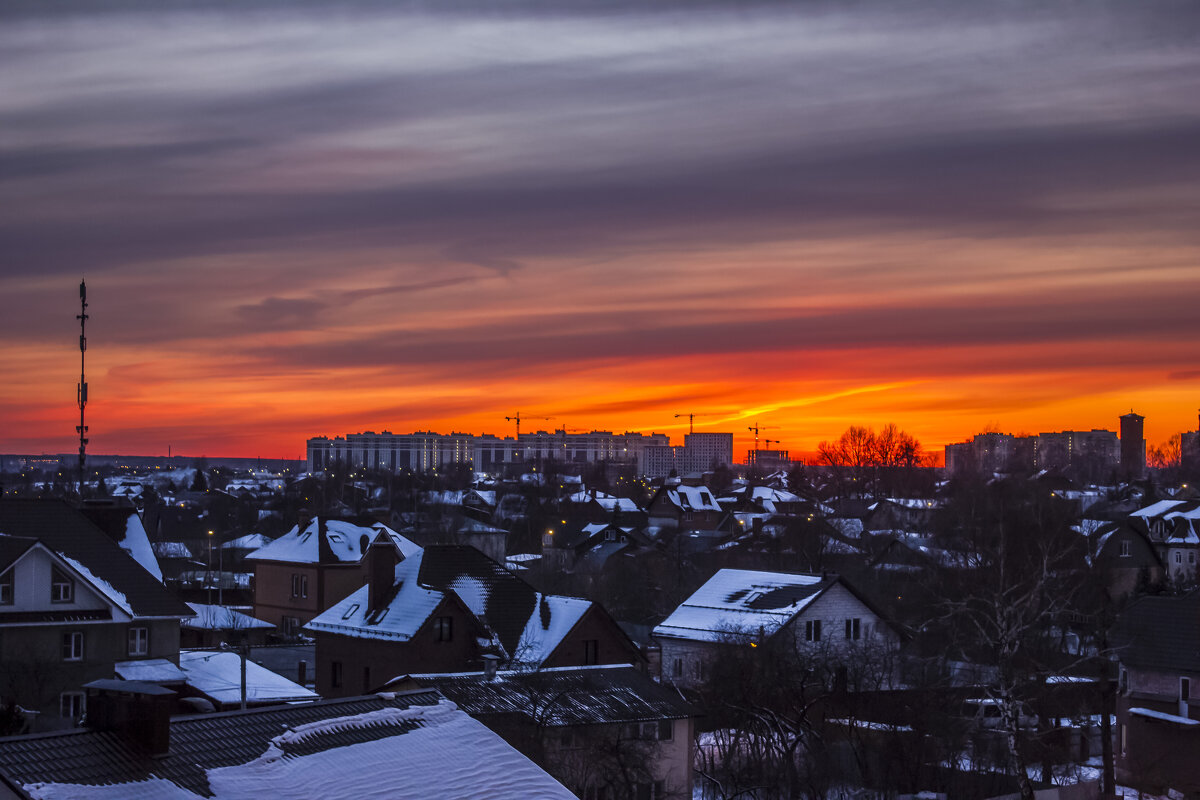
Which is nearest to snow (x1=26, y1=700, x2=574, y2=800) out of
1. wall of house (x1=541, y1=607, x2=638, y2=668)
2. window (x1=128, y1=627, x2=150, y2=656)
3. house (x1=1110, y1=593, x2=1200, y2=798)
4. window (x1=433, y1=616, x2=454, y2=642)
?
window (x1=128, y1=627, x2=150, y2=656)

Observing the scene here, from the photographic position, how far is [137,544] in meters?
40.8

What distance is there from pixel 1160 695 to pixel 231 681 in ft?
86.3

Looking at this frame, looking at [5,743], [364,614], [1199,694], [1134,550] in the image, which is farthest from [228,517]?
[5,743]

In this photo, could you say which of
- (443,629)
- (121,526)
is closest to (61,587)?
(121,526)

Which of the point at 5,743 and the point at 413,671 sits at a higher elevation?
the point at 5,743

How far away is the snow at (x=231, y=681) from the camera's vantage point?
111 ft

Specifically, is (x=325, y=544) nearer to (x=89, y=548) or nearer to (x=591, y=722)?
(x=89, y=548)

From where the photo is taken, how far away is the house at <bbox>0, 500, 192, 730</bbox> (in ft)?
109

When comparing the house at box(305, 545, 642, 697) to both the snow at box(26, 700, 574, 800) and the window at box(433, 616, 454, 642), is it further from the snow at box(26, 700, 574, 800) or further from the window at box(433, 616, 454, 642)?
the snow at box(26, 700, 574, 800)

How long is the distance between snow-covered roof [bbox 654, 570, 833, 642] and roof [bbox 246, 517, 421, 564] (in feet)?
57.8

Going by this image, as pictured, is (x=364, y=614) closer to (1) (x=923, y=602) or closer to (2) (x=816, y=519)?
(1) (x=923, y=602)

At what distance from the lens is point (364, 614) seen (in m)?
40.8

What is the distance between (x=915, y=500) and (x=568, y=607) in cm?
11561

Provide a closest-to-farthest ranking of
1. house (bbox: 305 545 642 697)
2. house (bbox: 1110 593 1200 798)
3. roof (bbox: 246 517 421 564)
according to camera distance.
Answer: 1. house (bbox: 1110 593 1200 798)
2. house (bbox: 305 545 642 697)
3. roof (bbox: 246 517 421 564)
